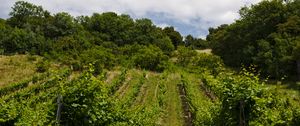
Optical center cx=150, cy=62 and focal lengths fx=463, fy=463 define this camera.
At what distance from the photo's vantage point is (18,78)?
5669 cm

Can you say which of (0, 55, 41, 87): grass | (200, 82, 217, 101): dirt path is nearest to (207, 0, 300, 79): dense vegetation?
(200, 82, 217, 101): dirt path

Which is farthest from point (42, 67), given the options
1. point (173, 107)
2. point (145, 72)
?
point (173, 107)

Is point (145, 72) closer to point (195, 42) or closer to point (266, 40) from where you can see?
point (266, 40)

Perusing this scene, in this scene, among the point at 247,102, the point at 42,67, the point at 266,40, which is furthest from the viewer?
the point at 266,40

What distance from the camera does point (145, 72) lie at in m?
65.2

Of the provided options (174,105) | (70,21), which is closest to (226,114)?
(174,105)

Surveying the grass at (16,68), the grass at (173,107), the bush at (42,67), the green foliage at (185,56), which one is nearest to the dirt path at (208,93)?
→ the grass at (173,107)

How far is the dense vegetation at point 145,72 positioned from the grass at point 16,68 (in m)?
0.45

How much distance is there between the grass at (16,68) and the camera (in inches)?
2229

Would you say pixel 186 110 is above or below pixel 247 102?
below

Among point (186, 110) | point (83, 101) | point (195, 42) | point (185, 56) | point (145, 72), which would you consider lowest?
point (186, 110)

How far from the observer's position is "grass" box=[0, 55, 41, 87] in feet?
186

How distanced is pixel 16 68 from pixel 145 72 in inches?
695

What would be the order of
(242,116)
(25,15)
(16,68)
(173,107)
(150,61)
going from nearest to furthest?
(242,116)
(173,107)
(16,68)
(150,61)
(25,15)
